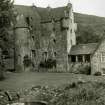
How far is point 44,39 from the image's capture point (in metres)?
66.1

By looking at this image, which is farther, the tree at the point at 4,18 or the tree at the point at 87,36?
the tree at the point at 87,36

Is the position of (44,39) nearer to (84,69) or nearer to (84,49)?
(84,49)

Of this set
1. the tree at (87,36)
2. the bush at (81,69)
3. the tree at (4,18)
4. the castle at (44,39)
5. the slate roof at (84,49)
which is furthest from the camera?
the tree at (87,36)

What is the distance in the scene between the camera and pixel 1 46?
45.2m

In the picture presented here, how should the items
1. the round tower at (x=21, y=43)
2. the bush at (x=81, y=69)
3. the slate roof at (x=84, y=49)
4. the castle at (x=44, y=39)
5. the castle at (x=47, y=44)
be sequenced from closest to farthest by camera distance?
the bush at (x=81, y=69) → the slate roof at (x=84, y=49) → the castle at (x=47, y=44) → the round tower at (x=21, y=43) → the castle at (x=44, y=39)

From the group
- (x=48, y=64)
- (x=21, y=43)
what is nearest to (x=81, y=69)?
(x=48, y=64)

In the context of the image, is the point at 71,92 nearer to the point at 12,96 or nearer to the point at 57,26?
the point at 12,96

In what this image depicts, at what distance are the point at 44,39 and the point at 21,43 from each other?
17.3 ft

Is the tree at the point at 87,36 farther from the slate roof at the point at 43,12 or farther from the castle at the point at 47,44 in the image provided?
the slate roof at the point at 43,12

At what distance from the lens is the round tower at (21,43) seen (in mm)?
62656

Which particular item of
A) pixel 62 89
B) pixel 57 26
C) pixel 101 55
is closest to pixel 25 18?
pixel 57 26

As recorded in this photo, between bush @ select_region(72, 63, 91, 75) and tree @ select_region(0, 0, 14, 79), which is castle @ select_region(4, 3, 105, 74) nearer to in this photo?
bush @ select_region(72, 63, 91, 75)

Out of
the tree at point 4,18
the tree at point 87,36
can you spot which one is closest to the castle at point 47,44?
the tree at point 87,36

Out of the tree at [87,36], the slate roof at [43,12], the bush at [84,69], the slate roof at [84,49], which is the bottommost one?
the bush at [84,69]
